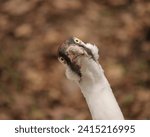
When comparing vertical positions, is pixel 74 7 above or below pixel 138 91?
above

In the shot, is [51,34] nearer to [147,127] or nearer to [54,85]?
[54,85]

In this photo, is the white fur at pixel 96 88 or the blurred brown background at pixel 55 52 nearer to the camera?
the white fur at pixel 96 88

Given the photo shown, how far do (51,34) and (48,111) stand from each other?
9.3 inches

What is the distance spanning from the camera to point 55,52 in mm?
1413

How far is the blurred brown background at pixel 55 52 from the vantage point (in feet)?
4.41

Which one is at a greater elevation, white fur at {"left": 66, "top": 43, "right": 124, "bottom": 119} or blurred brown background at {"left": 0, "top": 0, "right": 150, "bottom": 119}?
blurred brown background at {"left": 0, "top": 0, "right": 150, "bottom": 119}

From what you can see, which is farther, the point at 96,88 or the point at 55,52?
the point at 55,52

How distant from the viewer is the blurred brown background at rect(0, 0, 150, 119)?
1344 mm

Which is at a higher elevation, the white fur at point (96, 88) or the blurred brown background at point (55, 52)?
the blurred brown background at point (55, 52)

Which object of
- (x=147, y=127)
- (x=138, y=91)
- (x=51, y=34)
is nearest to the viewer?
(x=147, y=127)

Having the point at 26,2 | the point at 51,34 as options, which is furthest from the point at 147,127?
the point at 26,2

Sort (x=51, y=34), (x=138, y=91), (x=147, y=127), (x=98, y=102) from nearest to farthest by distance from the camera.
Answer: (x=98, y=102) < (x=147, y=127) < (x=138, y=91) < (x=51, y=34)

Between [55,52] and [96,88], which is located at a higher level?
[55,52]

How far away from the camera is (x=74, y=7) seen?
1.49 meters
